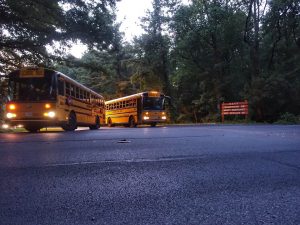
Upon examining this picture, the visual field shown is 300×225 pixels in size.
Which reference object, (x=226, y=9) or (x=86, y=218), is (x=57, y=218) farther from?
(x=226, y=9)

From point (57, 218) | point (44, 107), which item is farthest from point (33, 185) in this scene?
point (44, 107)

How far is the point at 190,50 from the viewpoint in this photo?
37.9 metres

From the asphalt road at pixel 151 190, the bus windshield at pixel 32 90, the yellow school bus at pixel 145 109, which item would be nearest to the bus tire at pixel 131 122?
the yellow school bus at pixel 145 109

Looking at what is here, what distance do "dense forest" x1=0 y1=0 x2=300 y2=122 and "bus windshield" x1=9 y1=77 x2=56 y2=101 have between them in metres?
2.80

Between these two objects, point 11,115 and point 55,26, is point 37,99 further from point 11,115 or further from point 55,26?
point 55,26

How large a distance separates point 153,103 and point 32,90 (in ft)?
40.3

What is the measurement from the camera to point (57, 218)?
2.41 m

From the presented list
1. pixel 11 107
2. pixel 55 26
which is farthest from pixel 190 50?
pixel 11 107

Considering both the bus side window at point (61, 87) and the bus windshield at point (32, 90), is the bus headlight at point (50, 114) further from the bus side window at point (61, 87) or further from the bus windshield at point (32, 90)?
the bus side window at point (61, 87)

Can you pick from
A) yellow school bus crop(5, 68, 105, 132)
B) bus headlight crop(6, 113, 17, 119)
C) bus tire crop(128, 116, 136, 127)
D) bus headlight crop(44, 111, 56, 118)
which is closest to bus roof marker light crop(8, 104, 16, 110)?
yellow school bus crop(5, 68, 105, 132)

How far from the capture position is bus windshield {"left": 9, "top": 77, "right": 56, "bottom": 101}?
15.6 meters

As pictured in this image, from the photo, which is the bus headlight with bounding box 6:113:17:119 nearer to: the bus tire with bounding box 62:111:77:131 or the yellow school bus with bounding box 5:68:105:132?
the yellow school bus with bounding box 5:68:105:132

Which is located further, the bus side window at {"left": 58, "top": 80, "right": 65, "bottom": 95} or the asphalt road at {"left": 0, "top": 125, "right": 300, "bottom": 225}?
the bus side window at {"left": 58, "top": 80, "right": 65, "bottom": 95}

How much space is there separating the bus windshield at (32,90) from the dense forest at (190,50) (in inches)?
110
